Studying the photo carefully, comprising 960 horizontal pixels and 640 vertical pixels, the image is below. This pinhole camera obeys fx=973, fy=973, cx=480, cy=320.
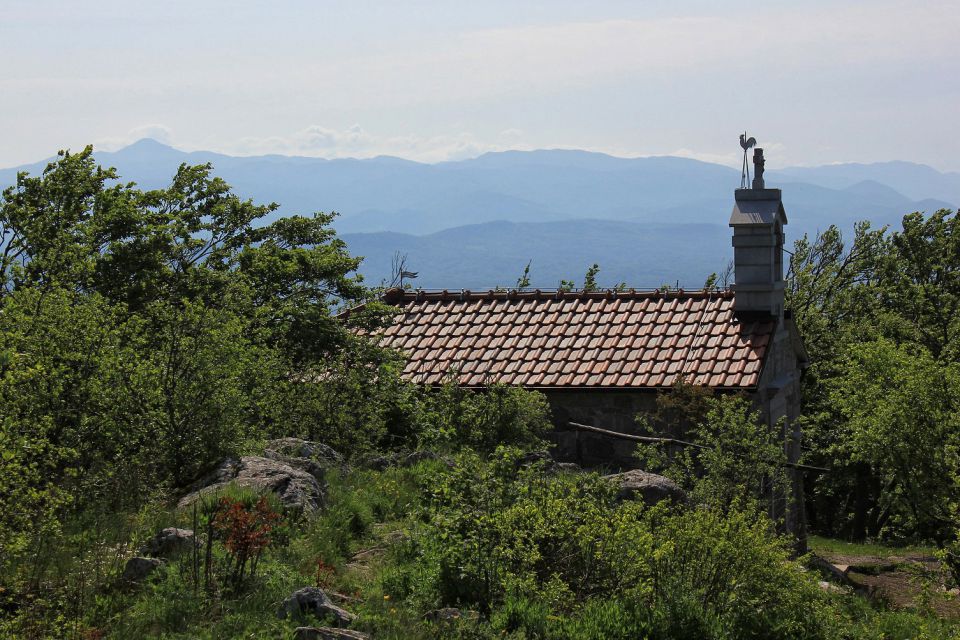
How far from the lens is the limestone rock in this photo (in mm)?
7473

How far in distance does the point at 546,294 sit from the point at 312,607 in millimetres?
13411

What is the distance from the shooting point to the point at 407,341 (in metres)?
19.8

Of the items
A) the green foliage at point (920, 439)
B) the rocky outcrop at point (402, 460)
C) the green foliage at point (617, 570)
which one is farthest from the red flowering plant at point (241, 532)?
the green foliage at point (920, 439)

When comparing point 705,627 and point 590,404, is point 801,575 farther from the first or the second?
point 590,404

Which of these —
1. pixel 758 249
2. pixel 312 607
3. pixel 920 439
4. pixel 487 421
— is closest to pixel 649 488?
pixel 920 439

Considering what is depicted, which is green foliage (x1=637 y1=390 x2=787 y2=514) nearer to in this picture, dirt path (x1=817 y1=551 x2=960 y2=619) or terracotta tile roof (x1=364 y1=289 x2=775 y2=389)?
dirt path (x1=817 y1=551 x2=960 y2=619)

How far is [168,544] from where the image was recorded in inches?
328

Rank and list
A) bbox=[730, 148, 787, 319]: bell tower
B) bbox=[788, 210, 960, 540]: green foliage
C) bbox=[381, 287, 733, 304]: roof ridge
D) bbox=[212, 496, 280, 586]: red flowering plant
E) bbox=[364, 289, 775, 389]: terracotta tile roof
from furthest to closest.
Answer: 1. bbox=[381, 287, 733, 304]: roof ridge
2. bbox=[730, 148, 787, 319]: bell tower
3. bbox=[364, 289, 775, 389]: terracotta tile roof
4. bbox=[788, 210, 960, 540]: green foliage
5. bbox=[212, 496, 280, 586]: red flowering plant

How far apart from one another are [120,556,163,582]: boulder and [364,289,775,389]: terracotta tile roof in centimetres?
978

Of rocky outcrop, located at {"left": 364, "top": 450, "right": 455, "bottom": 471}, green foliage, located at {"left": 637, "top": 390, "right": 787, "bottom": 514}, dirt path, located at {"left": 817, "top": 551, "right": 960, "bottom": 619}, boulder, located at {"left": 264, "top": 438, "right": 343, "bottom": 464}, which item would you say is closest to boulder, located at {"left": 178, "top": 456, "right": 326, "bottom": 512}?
boulder, located at {"left": 264, "top": 438, "right": 343, "bottom": 464}

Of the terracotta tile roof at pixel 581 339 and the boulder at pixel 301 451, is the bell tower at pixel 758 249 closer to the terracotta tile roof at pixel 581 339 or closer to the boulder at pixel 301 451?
the terracotta tile roof at pixel 581 339

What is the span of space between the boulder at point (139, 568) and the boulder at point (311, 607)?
1243 mm

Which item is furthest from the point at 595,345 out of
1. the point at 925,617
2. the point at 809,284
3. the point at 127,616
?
the point at 809,284

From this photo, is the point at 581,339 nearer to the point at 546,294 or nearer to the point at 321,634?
the point at 546,294
